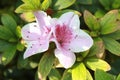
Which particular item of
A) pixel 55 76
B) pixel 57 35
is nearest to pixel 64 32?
pixel 57 35

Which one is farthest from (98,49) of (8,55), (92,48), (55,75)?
(8,55)

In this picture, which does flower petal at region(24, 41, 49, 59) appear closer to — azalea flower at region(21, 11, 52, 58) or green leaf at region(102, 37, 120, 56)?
azalea flower at region(21, 11, 52, 58)

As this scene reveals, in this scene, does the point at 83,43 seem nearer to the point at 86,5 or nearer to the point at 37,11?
the point at 37,11

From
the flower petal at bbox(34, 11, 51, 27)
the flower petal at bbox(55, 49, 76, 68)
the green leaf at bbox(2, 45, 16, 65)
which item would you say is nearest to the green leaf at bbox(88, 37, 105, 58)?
the flower petal at bbox(55, 49, 76, 68)

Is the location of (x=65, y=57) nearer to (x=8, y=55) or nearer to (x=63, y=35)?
(x=63, y=35)

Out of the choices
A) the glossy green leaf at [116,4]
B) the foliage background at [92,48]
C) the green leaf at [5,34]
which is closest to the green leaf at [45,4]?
the foliage background at [92,48]
